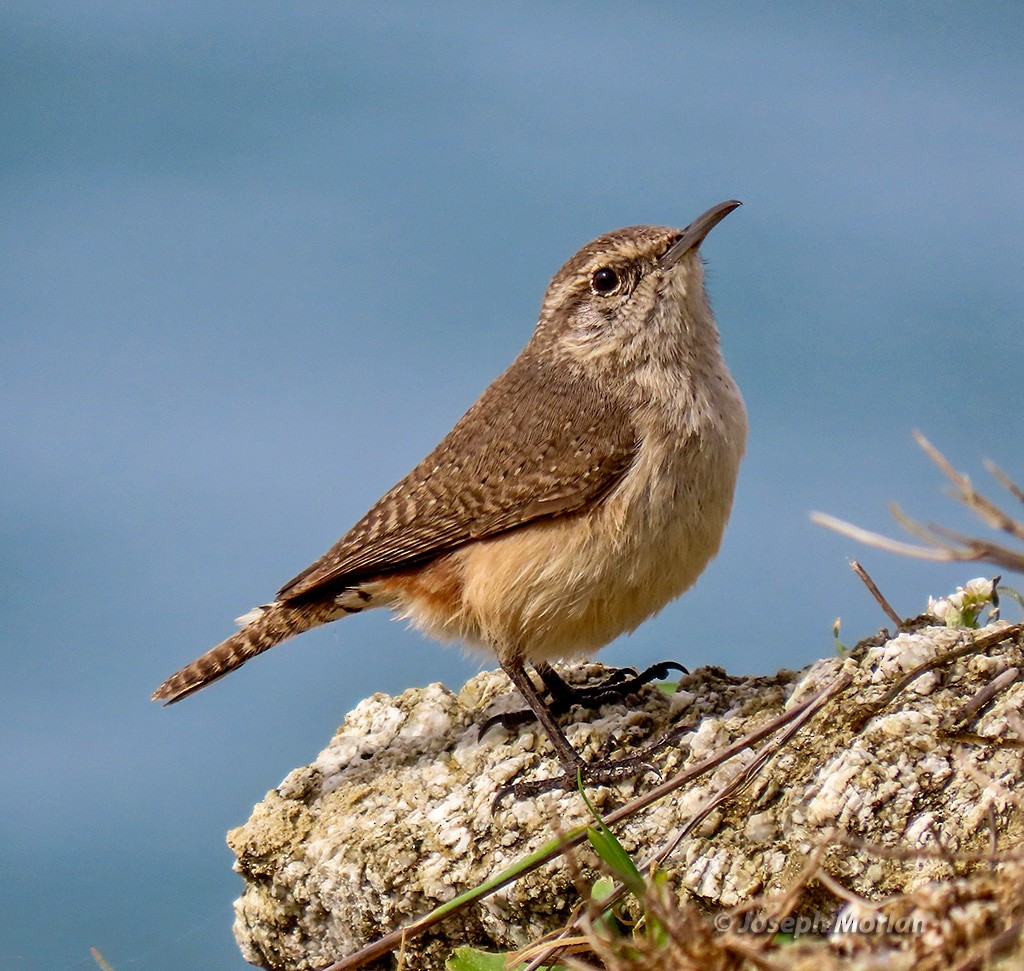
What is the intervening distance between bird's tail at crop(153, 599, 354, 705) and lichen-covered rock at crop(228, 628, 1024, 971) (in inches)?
19.0

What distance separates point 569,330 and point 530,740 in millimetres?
1703

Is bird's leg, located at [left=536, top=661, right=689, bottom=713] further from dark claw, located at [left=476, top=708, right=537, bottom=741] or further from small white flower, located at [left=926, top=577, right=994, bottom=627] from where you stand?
small white flower, located at [left=926, top=577, right=994, bottom=627]

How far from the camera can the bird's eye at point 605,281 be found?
530 cm

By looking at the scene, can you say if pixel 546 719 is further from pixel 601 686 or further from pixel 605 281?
pixel 605 281

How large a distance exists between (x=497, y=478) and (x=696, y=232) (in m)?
1.27

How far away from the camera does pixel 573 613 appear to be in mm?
4691

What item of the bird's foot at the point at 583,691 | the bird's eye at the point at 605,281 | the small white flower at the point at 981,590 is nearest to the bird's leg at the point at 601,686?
the bird's foot at the point at 583,691

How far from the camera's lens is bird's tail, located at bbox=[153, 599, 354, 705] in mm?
5125

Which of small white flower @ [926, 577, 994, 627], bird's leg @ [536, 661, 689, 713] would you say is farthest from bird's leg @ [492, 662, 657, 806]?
small white flower @ [926, 577, 994, 627]

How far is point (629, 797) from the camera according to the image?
4348mm

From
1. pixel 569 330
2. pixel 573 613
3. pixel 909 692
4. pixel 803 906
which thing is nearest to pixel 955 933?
pixel 803 906

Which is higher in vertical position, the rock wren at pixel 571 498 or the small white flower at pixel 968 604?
the rock wren at pixel 571 498

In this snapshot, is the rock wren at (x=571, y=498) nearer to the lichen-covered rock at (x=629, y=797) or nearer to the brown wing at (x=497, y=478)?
the brown wing at (x=497, y=478)

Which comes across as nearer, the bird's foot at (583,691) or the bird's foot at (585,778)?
the bird's foot at (585,778)
